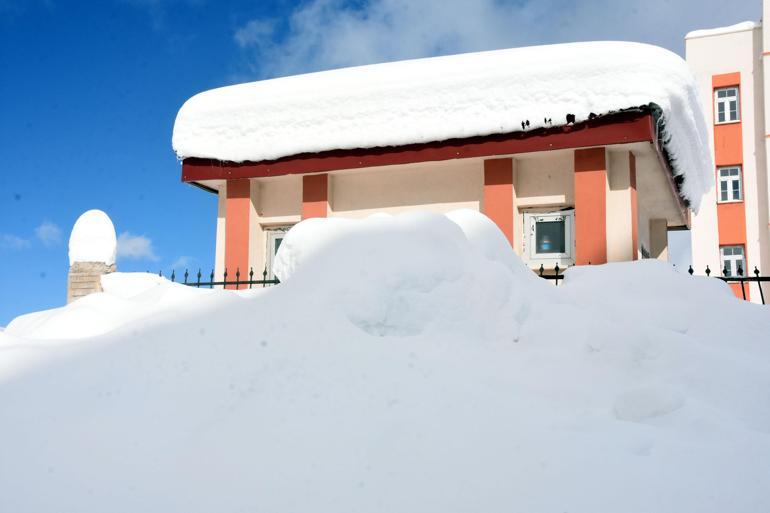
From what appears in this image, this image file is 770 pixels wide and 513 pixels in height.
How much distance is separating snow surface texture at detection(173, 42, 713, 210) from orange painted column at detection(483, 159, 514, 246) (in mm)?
618

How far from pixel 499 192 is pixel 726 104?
15.1 metres

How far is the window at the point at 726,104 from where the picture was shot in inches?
755

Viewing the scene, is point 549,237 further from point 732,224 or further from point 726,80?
point 726,80

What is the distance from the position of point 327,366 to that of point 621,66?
Answer: 19.2ft

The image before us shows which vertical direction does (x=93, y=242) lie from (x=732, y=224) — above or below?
below

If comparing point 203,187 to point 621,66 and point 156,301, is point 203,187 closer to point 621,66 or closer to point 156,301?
point 156,301

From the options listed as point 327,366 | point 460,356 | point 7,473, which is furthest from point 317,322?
point 7,473

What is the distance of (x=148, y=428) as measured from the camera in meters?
2.89

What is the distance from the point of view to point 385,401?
9.89 ft

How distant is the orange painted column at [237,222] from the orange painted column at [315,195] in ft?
3.15

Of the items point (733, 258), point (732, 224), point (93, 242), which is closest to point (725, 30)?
point (732, 224)

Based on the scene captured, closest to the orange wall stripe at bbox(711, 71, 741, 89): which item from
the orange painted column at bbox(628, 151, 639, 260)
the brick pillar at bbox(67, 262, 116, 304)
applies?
the orange painted column at bbox(628, 151, 639, 260)

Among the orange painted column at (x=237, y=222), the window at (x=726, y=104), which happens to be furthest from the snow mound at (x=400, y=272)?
the window at (x=726, y=104)

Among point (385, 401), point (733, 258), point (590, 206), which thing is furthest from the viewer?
point (733, 258)
